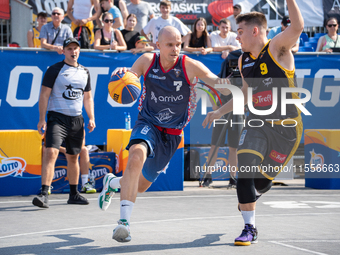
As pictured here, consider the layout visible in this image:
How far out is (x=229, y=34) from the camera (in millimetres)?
10742

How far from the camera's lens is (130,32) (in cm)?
1083

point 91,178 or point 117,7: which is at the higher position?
point 117,7

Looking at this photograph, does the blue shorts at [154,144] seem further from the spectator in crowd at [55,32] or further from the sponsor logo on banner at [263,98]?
the spectator in crowd at [55,32]

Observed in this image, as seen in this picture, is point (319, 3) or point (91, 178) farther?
point (319, 3)

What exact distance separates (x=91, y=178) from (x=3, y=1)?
567cm

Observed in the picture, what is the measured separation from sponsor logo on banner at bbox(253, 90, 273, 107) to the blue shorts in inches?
37.0

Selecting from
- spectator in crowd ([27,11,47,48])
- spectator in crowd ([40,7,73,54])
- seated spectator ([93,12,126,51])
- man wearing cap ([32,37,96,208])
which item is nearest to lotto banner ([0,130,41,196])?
man wearing cap ([32,37,96,208])

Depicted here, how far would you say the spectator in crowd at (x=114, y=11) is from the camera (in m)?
11.1

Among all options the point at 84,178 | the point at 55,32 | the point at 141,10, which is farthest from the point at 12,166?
the point at 141,10

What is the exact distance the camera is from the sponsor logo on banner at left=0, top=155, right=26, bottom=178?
7980 mm

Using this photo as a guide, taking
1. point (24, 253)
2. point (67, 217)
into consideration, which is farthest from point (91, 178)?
point (24, 253)

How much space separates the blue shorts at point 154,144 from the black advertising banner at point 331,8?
9.56 meters

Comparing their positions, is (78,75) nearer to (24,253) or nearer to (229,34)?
(24,253)

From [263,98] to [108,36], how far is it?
19.9 feet
